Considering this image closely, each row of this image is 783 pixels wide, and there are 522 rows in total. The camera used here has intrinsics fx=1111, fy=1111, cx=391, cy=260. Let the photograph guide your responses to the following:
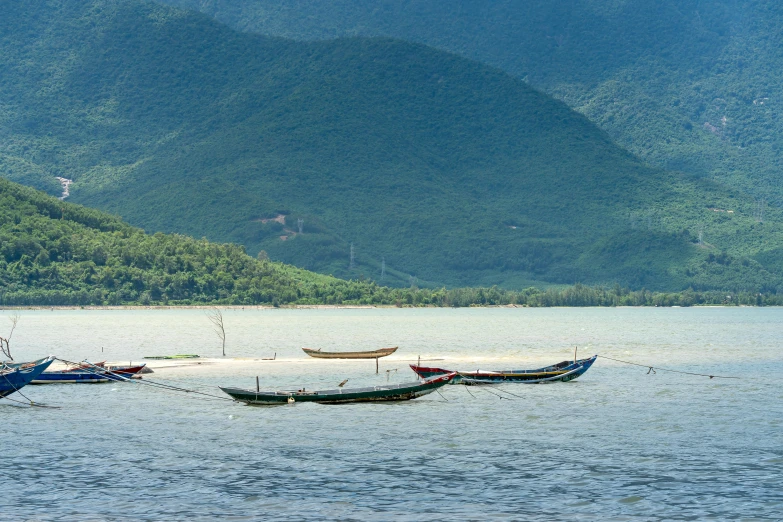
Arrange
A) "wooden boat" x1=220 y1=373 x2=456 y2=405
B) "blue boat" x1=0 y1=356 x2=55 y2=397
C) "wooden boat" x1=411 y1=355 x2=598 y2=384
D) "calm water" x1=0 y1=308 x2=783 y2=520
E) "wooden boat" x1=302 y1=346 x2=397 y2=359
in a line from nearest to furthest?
"calm water" x1=0 y1=308 x2=783 y2=520
"wooden boat" x1=220 y1=373 x2=456 y2=405
"blue boat" x1=0 y1=356 x2=55 y2=397
"wooden boat" x1=411 y1=355 x2=598 y2=384
"wooden boat" x1=302 y1=346 x2=397 y2=359

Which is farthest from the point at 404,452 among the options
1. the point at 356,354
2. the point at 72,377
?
the point at 356,354

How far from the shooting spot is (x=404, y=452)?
45656 mm

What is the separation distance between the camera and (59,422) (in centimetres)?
5375

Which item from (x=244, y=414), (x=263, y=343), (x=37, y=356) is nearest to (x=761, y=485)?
(x=244, y=414)

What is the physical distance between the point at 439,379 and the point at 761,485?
22298mm

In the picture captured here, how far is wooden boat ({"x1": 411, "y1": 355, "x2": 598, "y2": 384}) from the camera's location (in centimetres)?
6638

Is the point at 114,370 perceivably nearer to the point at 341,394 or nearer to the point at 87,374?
the point at 87,374

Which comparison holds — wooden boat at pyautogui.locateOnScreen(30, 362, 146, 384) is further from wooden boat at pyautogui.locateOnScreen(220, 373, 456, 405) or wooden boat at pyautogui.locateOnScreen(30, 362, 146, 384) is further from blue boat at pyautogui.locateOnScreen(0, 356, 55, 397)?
wooden boat at pyautogui.locateOnScreen(220, 373, 456, 405)

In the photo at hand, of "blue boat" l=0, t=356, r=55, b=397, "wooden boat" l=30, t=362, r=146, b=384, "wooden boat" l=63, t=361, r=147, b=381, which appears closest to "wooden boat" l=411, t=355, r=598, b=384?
"wooden boat" l=63, t=361, r=147, b=381

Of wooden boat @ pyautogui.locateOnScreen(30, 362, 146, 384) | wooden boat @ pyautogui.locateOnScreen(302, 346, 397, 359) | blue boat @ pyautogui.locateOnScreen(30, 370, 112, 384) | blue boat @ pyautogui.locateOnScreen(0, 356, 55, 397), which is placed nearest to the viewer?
blue boat @ pyautogui.locateOnScreen(0, 356, 55, 397)

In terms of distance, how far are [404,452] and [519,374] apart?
991 inches

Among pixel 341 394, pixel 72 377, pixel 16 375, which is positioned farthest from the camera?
pixel 72 377

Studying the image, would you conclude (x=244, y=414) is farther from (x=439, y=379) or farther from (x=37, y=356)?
(x=37, y=356)

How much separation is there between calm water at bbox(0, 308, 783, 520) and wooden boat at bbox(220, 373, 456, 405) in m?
0.74
